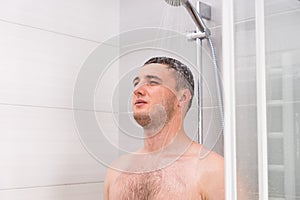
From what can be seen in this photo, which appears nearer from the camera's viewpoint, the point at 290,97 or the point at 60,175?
the point at 290,97

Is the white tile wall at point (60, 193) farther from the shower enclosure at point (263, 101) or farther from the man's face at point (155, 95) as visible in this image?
the shower enclosure at point (263, 101)

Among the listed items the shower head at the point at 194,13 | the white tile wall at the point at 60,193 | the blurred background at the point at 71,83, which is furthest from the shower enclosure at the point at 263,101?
the white tile wall at the point at 60,193

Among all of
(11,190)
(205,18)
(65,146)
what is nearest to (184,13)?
(205,18)

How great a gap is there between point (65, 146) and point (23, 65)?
287 millimetres

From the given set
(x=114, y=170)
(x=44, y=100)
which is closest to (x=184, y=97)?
(x=114, y=170)

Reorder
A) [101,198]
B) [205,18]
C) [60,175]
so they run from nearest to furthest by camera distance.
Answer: [205,18] → [60,175] → [101,198]

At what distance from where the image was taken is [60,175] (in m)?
1.34

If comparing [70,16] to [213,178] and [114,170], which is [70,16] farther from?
Answer: [213,178]

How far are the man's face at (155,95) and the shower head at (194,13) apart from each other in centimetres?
17

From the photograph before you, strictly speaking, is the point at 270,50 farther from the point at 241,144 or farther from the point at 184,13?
the point at 184,13

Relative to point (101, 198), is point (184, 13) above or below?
above

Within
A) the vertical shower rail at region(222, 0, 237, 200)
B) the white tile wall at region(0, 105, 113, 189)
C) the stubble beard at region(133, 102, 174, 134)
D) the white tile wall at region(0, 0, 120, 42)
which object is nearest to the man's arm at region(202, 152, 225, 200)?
the stubble beard at region(133, 102, 174, 134)

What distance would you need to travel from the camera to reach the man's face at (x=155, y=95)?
93cm

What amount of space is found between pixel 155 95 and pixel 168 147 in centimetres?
13
